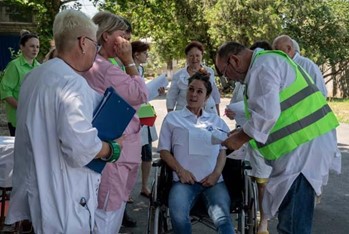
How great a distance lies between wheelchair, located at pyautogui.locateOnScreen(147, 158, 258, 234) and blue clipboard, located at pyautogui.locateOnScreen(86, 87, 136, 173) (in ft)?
4.56

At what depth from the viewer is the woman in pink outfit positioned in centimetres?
305

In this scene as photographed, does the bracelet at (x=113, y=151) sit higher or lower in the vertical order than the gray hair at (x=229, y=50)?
lower

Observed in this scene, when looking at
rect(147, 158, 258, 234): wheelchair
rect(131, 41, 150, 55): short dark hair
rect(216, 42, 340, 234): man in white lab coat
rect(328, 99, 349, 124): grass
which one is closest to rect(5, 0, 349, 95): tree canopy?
rect(328, 99, 349, 124): grass

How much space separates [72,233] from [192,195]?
178 cm

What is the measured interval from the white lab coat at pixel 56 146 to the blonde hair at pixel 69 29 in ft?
0.30

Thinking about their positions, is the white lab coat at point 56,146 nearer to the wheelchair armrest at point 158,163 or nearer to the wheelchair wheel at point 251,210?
the wheelchair armrest at point 158,163

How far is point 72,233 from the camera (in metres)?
2.31

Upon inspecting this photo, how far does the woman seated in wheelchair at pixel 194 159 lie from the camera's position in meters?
3.82

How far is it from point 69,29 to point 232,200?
2.22 m

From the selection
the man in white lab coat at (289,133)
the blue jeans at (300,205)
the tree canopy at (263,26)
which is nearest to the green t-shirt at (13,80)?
the man in white lab coat at (289,133)

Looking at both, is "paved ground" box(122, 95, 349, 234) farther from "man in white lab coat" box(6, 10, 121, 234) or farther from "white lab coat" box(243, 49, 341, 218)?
"man in white lab coat" box(6, 10, 121, 234)

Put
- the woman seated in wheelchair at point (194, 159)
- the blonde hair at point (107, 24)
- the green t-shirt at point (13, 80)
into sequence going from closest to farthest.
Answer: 1. the blonde hair at point (107, 24)
2. the woman seated in wheelchair at point (194, 159)
3. the green t-shirt at point (13, 80)

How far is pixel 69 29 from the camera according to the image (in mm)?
2357

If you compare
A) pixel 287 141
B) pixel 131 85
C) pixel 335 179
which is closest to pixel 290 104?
pixel 287 141
